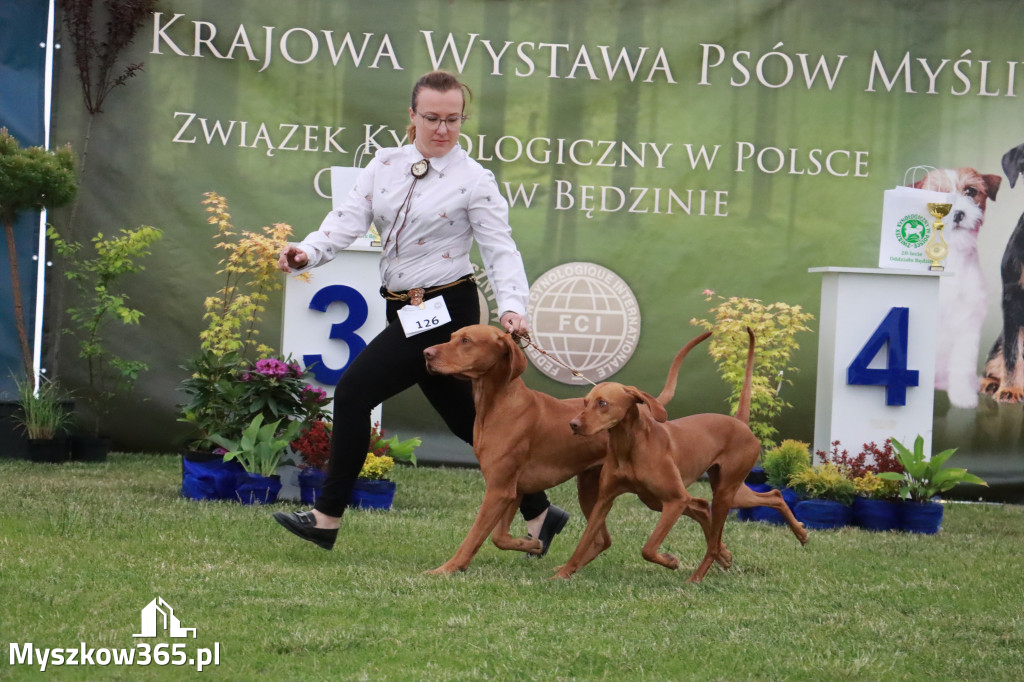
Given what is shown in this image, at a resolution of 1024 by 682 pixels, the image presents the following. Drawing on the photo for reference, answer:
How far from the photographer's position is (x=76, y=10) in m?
8.06

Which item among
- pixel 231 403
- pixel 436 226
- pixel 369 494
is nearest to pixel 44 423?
pixel 231 403

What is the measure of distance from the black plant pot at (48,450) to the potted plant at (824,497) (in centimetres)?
447

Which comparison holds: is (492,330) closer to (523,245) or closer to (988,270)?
(523,245)

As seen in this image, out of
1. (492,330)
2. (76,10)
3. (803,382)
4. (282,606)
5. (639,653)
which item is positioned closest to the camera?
(639,653)

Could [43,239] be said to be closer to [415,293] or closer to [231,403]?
[231,403]

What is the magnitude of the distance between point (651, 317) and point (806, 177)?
4.82ft

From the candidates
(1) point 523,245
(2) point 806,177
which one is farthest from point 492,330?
(2) point 806,177

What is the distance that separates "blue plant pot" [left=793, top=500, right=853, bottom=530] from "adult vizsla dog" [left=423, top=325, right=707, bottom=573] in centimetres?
237

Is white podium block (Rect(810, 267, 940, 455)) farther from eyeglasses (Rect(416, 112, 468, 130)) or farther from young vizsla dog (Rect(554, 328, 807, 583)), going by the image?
eyeglasses (Rect(416, 112, 468, 130))

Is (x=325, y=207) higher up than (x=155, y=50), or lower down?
lower down

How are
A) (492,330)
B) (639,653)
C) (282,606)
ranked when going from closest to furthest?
(639,653) → (282,606) → (492,330)

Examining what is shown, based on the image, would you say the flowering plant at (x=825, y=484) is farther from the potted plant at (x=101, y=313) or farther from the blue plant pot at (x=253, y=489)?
the potted plant at (x=101, y=313)

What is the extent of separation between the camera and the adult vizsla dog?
4215 millimetres

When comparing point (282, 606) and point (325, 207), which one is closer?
point (282, 606)
